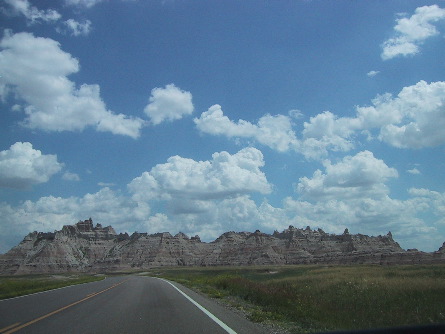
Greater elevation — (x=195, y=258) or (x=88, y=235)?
(x=88, y=235)

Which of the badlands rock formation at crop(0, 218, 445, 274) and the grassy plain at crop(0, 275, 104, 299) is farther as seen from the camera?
the badlands rock formation at crop(0, 218, 445, 274)

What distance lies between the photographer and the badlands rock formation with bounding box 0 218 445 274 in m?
152

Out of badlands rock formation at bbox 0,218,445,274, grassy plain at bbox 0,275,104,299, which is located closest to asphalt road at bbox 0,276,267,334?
grassy plain at bbox 0,275,104,299

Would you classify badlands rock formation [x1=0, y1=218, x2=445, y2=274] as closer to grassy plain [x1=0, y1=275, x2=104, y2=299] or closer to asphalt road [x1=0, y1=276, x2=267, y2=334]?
grassy plain [x1=0, y1=275, x2=104, y2=299]

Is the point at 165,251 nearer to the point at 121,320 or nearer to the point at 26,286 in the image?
the point at 26,286

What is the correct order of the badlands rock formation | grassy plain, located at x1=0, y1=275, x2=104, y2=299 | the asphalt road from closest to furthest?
the asphalt road → grassy plain, located at x1=0, y1=275, x2=104, y2=299 → the badlands rock formation

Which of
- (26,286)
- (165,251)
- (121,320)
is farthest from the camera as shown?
(165,251)

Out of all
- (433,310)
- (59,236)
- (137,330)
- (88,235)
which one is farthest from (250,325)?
(88,235)

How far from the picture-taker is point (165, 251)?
179750 millimetres

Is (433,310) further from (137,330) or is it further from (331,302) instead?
(137,330)

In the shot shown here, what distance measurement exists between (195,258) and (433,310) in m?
183

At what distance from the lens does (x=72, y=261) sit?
160500mm


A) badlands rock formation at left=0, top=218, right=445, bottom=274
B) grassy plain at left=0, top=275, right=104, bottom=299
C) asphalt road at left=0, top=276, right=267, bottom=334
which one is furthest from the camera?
badlands rock formation at left=0, top=218, right=445, bottom=274

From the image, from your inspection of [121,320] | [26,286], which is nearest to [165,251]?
[26,286]
